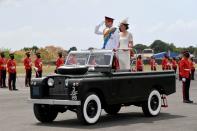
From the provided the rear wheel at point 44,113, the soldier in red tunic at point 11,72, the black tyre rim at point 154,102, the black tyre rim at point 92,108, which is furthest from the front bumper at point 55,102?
the soldier in red tunic at point 11,72

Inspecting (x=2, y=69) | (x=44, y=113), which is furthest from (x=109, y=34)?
(x=2, y=69)

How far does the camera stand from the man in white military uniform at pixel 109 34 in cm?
1421

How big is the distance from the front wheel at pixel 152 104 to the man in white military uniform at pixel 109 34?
163 centimetres

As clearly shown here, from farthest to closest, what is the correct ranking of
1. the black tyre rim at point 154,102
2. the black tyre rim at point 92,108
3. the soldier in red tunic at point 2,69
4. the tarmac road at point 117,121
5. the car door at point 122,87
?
the soldier in red tunic at point 2,69, the black tyre rim at point 154,102, the car door at point 122,87, the black tyre rim at point 92,108, the tarmac road at point 117,121

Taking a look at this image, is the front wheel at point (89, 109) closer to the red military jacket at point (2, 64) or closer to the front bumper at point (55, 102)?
the front bumper at point (55, 102)

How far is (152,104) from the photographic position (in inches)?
567

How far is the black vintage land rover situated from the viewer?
39.6 feet

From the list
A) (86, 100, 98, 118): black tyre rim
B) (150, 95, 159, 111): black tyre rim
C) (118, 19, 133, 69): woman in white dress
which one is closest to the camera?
(86, 100, 98, 118): black tyre rim

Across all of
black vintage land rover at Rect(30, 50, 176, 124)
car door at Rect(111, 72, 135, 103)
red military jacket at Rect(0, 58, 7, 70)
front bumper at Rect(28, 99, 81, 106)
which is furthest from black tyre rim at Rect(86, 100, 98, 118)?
red military jacket at Rect(0, 58, 7, 70)

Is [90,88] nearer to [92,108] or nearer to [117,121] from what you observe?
[92,108]

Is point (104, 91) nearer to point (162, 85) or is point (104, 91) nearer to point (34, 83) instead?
point (34, 83)

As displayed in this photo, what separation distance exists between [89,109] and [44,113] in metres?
1.36

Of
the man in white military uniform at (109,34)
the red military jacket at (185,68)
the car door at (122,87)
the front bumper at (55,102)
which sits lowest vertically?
the front bumper at (55,102)

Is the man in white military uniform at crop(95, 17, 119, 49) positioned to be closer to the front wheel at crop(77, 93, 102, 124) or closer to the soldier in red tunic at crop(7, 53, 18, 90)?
the front wheel at crop(77, 93, 102, 124)
